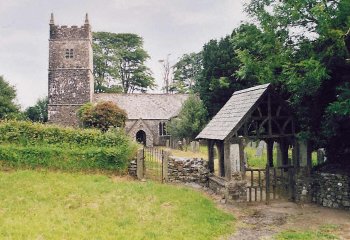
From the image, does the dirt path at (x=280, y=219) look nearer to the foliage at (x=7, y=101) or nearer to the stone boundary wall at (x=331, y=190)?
the stone boundary wall at (x=331, y=190)

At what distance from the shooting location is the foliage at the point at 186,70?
67375mm

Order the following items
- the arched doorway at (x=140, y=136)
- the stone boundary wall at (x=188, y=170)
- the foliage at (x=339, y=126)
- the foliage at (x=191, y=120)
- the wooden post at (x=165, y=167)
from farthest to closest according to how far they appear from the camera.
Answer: the arched doorway at (x=140, y=136), the foliage at (x=191, y=120), the stone boundary wall at (x=188, y=170), the wooden post at (x=165, y=167), the foliage at (x=339, y=126)

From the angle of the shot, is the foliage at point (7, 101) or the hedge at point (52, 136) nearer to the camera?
the hedge at point (52, 136)

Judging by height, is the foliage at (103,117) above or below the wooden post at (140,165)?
above

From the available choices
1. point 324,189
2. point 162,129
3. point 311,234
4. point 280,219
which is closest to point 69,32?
point 162,129

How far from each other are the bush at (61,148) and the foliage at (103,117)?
675 inches

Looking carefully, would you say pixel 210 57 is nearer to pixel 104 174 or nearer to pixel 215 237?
pixel 104 174

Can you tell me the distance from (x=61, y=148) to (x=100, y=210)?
7.37 metres

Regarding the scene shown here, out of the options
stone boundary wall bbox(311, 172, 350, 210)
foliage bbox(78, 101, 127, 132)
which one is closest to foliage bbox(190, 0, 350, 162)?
stone boundary wall bbox(311, 172, 350, 210)

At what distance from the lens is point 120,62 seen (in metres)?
62.0

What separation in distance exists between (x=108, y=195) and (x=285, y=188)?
22.7 feet

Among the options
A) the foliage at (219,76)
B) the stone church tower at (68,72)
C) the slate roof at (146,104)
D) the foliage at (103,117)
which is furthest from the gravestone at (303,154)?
the stone church tower at (68,72)

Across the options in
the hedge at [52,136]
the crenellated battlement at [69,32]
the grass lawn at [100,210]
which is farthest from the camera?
the crenellated battlement at [69,32]

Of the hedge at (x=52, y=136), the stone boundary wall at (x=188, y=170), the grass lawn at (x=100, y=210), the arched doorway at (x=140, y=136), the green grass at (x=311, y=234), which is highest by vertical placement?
the arched doorway at (x=140, y=136)
